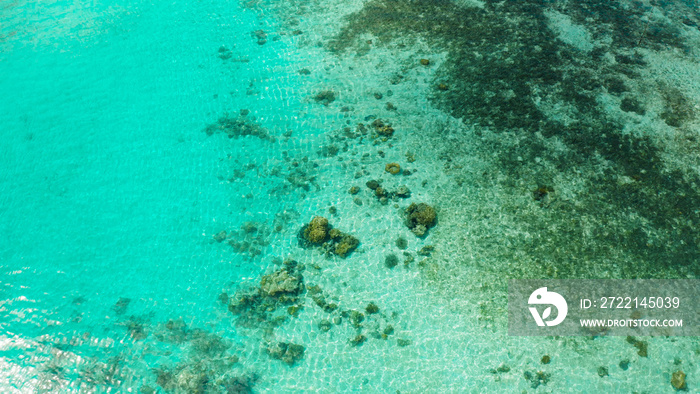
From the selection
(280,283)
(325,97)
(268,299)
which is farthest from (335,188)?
(325,97)

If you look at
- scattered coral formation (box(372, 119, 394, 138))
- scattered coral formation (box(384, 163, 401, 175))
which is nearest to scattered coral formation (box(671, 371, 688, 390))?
scattered coral formation (box(384, 163, 401, 175))

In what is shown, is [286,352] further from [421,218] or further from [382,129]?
[382,129]

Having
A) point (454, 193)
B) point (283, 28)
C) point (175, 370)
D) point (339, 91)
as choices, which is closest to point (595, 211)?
point (454, 193)

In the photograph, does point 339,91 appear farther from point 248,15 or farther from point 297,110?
point 248,15

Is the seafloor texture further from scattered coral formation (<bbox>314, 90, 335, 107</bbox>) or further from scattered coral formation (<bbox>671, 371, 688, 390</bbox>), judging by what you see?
scattered coral formation (<bbox>671, 371, 688, 390</bbox>)

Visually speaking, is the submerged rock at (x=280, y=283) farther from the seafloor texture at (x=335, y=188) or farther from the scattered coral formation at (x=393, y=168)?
the scattered coral formation at (x=393, y=168)
